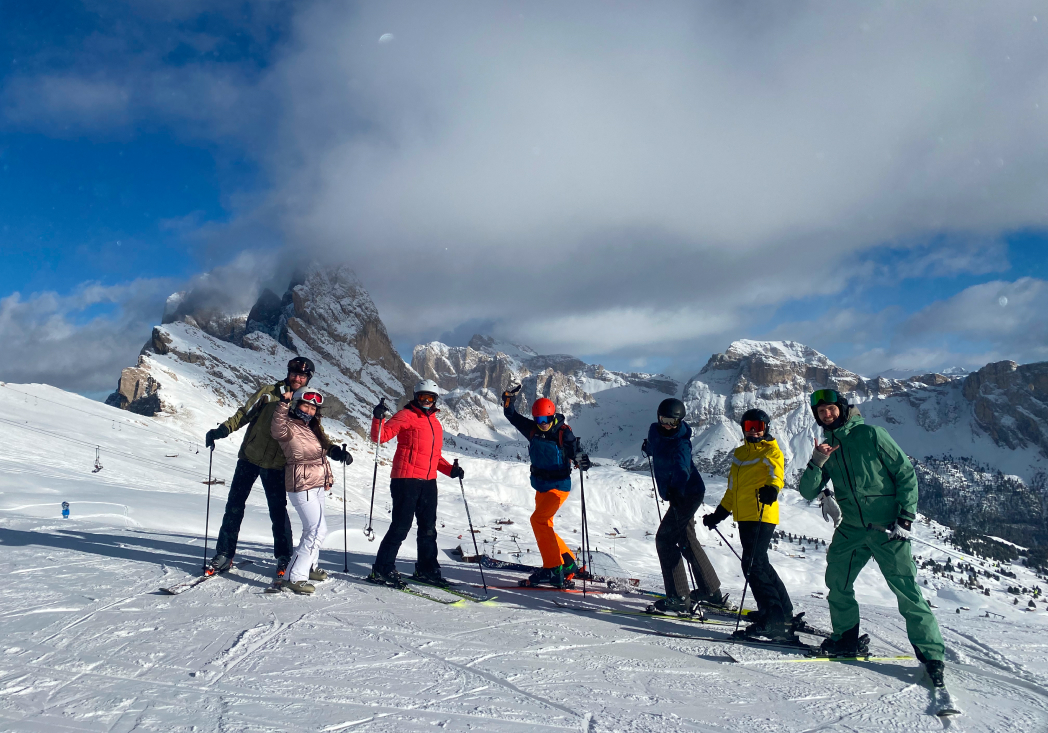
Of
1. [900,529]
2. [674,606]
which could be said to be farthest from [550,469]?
[900,529]

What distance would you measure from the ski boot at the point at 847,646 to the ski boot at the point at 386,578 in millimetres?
4292

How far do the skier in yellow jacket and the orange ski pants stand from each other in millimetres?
1987

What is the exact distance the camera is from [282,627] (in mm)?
4824

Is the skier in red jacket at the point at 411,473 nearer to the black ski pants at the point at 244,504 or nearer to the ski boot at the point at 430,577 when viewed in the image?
the ski boot at the point at 430,577

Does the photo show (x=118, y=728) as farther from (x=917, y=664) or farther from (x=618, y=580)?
(x=618, y=580)

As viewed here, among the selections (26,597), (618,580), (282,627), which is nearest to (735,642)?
(618,580)

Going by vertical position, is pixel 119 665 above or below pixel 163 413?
below

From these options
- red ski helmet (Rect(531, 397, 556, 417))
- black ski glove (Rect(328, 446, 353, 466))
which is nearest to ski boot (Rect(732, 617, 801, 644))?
red ski helmet (Rect(531, 397, 556, 417))

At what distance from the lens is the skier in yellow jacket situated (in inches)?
212

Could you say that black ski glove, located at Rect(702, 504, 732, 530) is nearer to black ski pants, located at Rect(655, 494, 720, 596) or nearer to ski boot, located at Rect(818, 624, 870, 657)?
black ski pants, located at Rect(655, 494, 720, 596)

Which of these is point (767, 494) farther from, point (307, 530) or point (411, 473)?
point (307, 530)

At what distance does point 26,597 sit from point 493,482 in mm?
55699

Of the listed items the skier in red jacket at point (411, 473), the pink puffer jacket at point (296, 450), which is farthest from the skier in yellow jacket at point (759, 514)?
the pink puffer jacket at point (296, 450)

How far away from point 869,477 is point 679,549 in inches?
92.1
